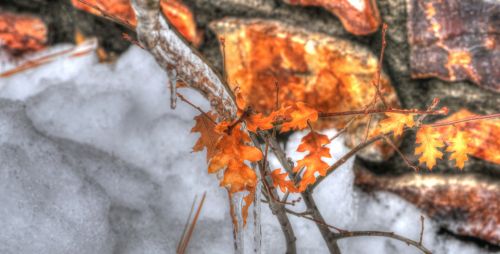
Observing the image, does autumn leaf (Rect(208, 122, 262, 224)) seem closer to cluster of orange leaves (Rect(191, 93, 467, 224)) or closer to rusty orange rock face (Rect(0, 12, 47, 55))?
cluster of orange leaves (Rect(191, 93, 467, 224))

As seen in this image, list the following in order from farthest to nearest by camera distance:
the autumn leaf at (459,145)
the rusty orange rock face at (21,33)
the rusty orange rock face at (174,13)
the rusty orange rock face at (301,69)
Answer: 1. the rusty orange rock face at (21,33)
2. the rusty orange rock face at (174,13)
3. the rusty orange rock face at (301,69)
4. the autumn leaf at (459,145)

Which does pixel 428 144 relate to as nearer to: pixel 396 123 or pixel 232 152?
pixel 396 123

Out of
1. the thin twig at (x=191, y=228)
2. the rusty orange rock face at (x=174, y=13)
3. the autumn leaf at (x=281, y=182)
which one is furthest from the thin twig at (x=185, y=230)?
the rusty orange rock face at (x=174, y=13)

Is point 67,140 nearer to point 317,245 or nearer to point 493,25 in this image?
point 317,245

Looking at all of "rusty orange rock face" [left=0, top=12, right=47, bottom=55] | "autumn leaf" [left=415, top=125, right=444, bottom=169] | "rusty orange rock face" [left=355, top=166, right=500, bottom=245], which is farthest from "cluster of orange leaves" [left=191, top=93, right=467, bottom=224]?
"rusty orange rock face" [left=0, top=12, right=47, bottom=55]

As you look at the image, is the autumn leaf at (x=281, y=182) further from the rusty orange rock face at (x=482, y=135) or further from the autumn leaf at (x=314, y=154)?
the rusty orange rock face at (x=482, y=135)
